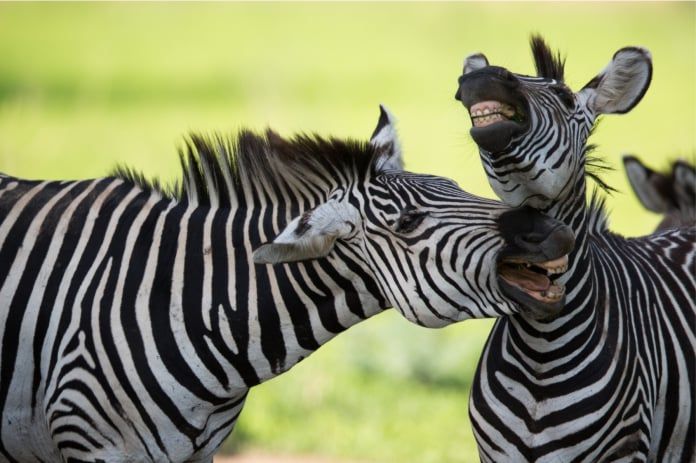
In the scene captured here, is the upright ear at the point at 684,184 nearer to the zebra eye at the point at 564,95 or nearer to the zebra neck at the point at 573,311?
the zebra neck at the point at 573,311

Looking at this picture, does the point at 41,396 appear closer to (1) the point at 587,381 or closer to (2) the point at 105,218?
(2) the point at 105,218

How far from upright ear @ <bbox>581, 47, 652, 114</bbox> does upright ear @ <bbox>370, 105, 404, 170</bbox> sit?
3.62ft

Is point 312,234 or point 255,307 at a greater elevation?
point 312,234

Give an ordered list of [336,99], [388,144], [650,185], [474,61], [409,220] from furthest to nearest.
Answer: [336,99], [650,185], [388,144], [474,61], [409,220]

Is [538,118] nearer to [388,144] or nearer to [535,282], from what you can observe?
[535,282]

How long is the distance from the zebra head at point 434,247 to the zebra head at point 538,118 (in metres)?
0.20

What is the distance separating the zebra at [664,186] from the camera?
855cm

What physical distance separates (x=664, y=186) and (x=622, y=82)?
138 inches

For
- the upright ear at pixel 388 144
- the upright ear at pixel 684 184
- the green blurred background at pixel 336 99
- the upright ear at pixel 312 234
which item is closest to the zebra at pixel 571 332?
the upright ear at pixel 388 144

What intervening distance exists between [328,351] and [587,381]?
8.82 m

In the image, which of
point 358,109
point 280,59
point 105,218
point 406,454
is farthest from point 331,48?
point 105,218

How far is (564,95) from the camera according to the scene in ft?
16.7

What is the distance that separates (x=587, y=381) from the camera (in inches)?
203

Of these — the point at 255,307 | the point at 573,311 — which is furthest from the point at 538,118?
the point at 255,307
